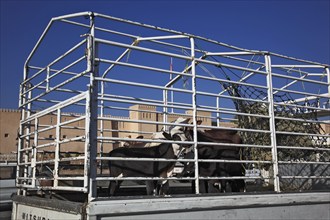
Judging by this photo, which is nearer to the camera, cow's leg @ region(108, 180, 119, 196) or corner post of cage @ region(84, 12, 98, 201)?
corner post of cage @ region(84, 12, 98, 201)

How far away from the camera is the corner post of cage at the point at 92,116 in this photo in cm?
413

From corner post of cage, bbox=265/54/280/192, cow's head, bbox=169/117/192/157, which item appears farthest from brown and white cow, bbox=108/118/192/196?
corner post of cage, bbox=265/54/280/192

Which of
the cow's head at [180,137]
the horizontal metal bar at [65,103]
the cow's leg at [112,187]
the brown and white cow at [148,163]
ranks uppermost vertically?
the horizontal metal bar at [65,103]

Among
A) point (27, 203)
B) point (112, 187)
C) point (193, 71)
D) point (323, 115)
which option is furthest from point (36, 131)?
point (323, 115)

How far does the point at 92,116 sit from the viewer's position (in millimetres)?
4242

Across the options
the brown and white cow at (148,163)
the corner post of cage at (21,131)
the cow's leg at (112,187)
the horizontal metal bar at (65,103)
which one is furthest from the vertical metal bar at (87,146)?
the corner post of cage at (21,131)

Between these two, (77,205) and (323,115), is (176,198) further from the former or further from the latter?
(323,115)

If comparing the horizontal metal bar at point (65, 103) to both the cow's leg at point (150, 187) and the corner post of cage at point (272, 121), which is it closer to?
the cow's leg at point (150, 187)

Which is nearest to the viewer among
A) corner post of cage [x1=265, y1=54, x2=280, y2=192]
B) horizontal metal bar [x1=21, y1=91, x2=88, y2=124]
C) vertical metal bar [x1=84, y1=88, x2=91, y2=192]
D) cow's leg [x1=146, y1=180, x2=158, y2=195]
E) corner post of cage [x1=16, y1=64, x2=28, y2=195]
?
vertical metal bar [x1=84, y1=88, x2=91, y2=192]

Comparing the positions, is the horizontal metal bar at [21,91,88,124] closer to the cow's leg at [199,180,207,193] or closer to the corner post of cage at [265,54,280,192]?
the cow's leg at [199,180,207,193]

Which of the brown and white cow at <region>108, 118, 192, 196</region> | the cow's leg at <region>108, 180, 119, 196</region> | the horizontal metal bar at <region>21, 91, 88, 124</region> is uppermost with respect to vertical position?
the horizontal metal bar at <region>21, 91, 88, 124</region>

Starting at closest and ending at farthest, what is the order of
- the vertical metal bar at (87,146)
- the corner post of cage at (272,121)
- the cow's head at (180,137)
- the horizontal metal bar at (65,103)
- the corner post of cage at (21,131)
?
1. the vertical metal bar at (87,146)
2. the horizontal metal bar at (65,103)
3. the corner post of cage at (272,121)
4. the cow's head at (180,137)
5. the corner post of cage at (21,131)

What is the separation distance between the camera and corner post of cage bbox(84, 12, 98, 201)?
13.5 feet

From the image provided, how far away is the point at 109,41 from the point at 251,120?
3739mm
